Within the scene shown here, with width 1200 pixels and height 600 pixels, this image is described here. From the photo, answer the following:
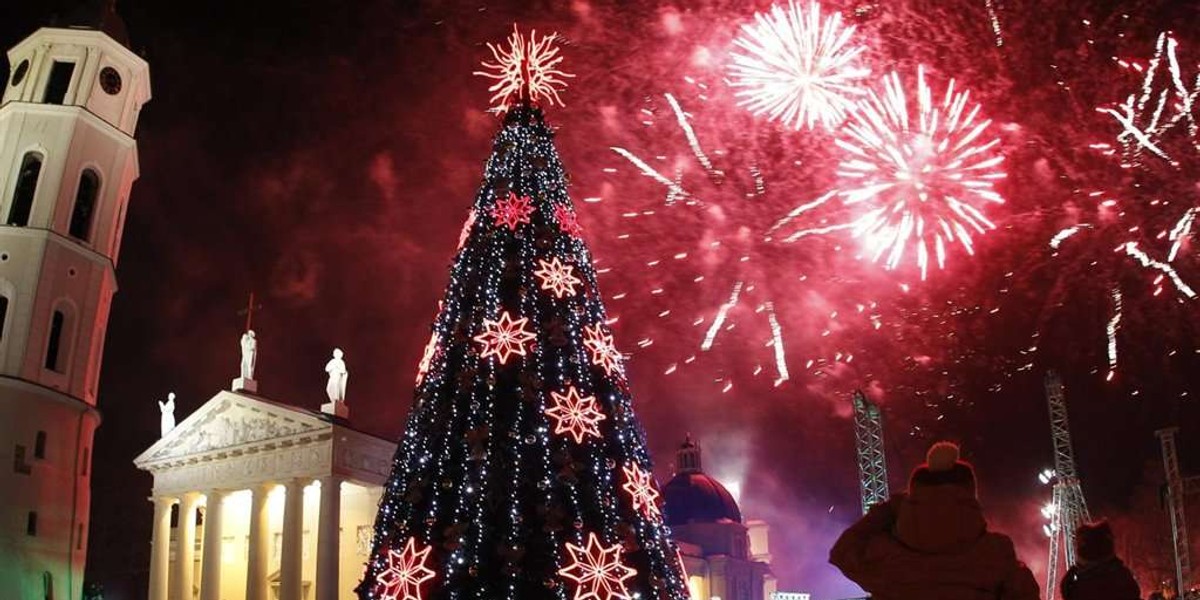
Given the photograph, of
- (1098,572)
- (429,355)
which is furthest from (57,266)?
(1098,572)

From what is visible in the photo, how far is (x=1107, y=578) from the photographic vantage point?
608 cm

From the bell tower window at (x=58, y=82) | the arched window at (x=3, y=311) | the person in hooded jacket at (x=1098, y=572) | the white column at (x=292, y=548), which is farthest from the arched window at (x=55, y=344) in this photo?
the person in hooded jacket at (x=1098, y=572)

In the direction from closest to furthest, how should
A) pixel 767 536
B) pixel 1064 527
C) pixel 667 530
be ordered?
pixel 667 530 → pixel 1064 527 → pixel 767 536

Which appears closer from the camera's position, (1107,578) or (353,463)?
(1107,578)

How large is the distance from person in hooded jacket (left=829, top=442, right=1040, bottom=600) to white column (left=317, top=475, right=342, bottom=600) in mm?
31508

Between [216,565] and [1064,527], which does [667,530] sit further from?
[1064,527]

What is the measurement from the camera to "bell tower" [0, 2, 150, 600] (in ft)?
92.3

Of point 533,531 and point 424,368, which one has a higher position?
point 424,368

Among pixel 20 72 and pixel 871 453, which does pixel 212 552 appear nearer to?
pixel 20 72

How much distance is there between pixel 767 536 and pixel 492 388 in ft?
245

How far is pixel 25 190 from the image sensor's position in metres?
30.5

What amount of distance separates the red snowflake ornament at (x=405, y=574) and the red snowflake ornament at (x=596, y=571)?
158cm

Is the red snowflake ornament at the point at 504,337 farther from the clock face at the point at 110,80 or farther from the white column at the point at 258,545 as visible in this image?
the white column at the point at 258,545

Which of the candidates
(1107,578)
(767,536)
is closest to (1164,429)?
(1107,578)
